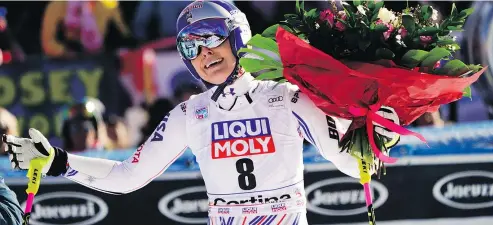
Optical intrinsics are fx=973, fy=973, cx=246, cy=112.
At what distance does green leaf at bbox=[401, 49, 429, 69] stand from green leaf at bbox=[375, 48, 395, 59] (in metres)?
0.07

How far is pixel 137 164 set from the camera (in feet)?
17.5

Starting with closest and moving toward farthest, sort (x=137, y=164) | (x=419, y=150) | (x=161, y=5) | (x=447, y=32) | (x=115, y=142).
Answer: (x=447, y=32) → (x=137, y=164) → (x=419, y=150) → (x=115, y=142) → (x=161, y=5)

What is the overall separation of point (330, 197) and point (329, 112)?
279 centimetres

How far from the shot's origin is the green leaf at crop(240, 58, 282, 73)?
4.89 m

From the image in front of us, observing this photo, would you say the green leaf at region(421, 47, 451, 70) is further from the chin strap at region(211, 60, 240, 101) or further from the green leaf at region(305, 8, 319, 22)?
the chin strap at region(211, 60, 240, 101)

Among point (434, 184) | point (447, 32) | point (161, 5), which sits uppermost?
point (161, 5)

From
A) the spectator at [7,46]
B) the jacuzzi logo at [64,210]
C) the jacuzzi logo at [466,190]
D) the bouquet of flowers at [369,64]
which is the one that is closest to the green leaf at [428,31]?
the bouquet of flowers at [369,64]

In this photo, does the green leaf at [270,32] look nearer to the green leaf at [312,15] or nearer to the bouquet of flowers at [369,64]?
the bouquet of flowers at [369,64]

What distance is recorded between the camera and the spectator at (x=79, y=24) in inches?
425

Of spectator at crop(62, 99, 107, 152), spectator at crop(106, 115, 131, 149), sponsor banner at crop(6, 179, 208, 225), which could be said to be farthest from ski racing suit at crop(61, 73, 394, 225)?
spectator at crop(106, 115, 131, 149)

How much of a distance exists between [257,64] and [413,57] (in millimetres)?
798

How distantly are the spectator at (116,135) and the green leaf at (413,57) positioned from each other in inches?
194

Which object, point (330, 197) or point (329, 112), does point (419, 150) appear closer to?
point (330, 197)

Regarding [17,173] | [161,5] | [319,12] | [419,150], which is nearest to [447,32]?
[319,12]
